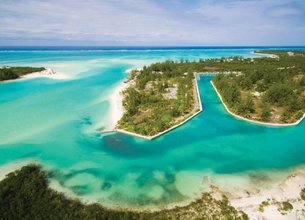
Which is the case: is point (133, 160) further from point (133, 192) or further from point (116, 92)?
point (116, 92)

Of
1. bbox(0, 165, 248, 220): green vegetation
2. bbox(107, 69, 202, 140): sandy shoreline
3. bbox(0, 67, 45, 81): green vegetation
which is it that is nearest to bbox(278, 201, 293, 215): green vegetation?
bbox(0, 165, 248, 220): green vegetation

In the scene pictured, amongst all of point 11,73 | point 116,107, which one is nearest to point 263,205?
point 116,107

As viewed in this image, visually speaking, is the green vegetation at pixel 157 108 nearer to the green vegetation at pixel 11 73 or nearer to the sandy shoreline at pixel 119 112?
the sandy shoreline at pixel 119 112

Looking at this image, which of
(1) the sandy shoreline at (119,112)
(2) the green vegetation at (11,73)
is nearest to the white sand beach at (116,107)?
(1) the sandy shoreline at (119,112)

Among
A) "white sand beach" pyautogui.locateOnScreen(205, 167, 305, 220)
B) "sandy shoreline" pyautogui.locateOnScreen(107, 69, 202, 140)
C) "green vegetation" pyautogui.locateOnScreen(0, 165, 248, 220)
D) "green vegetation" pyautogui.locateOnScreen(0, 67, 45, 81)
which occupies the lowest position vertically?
"white sand beach" pyautogui.locateOnScreen(205, 167, 305, 220)

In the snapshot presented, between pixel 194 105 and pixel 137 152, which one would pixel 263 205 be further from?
pixel 194 105

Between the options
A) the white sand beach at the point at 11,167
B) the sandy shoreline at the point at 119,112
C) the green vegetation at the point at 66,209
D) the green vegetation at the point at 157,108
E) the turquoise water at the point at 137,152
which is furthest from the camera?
the green vegetation at the point at 157,108

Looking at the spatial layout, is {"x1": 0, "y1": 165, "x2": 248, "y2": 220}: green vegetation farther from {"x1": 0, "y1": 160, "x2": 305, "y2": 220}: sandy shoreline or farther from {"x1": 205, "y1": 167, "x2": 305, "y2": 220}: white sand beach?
{"x1": 205, "y1": 167, "x2": 305, "y2": 220}: white sand beach

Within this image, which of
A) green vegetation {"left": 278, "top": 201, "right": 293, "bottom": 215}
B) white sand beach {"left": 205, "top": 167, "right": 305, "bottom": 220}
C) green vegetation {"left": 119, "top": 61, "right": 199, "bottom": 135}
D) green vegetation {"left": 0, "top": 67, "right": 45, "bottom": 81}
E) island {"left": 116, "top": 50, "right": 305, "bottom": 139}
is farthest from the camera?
green vegetation {"left": 0, "top": 67, "right": 45, "bottom": 81}
